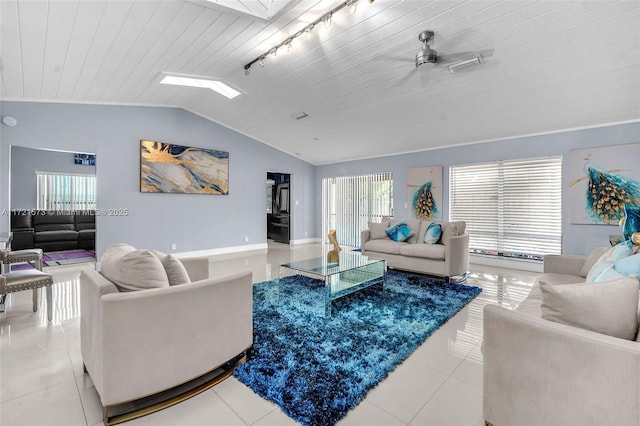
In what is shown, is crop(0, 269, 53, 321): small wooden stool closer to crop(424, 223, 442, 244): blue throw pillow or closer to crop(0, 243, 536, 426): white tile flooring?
crop(0, 243, 536, 426): white tile flooring

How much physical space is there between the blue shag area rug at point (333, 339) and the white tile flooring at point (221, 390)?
0.26ft

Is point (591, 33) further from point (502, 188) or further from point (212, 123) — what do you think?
point (212, 123)

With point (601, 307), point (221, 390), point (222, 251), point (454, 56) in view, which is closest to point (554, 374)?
point (601, 307)

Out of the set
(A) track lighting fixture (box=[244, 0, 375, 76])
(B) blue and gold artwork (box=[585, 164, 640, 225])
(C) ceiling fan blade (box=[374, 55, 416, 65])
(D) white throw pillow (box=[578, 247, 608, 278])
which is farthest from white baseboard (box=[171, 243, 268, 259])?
(B) blue and gold artwork (box=[585, 164, 640, 225])

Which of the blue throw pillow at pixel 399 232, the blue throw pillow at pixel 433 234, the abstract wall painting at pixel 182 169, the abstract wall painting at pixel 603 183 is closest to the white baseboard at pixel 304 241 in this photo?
the abstract wall painting at pixel 182 169

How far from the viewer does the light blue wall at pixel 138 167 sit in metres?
4.73

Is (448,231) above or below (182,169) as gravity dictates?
below

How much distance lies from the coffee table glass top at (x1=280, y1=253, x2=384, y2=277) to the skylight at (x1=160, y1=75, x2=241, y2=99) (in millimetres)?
3225

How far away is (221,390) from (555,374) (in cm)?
173

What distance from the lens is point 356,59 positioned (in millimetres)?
3566

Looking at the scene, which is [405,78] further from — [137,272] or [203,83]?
[137,272]

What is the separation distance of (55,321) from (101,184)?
3235mm

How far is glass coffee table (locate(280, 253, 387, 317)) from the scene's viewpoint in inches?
119

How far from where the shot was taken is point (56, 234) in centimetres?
651
